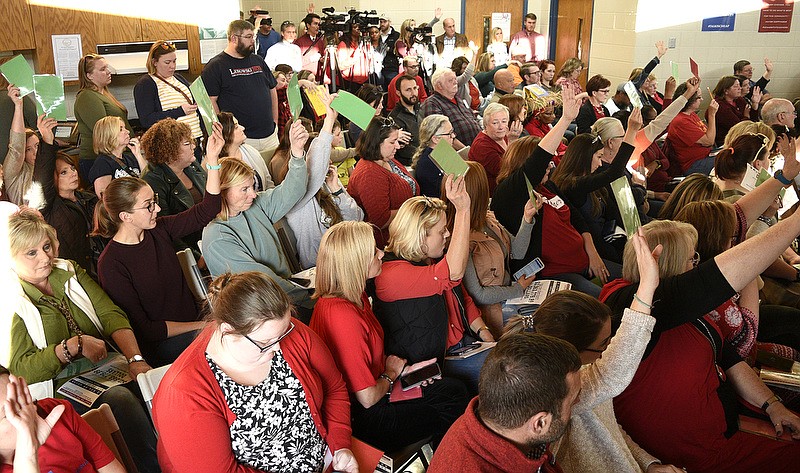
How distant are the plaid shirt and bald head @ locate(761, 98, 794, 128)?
7.55ft

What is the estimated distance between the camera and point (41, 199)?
3371mm

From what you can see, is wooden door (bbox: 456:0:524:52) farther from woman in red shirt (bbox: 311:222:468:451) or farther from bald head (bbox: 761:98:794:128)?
woman in red shirt (bbox: 311:222:468:451)

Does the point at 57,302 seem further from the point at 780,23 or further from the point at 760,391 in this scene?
the point at 780,23

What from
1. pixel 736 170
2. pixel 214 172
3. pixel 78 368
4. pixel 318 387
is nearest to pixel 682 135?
pixel 736 170

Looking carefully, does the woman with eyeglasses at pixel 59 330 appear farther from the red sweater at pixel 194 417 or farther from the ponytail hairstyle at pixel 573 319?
the ponytail hairstyle at pixel 573 319

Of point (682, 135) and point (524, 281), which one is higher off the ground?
point (682, 135)

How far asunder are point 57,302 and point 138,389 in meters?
0.49

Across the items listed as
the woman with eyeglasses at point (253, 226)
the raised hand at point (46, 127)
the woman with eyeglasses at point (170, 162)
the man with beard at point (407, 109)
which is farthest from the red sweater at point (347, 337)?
the man with beard at point (407, 109)

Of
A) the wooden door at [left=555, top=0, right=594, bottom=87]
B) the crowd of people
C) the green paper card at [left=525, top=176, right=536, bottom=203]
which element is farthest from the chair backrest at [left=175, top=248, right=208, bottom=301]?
the wooden door at [left=555, top=0, right=594, bottom=87]

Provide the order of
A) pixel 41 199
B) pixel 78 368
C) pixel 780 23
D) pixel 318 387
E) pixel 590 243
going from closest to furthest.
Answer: pixel 318 387, pixel 78 368, pixel 41 199, pixel 590 243, pixel 780 23

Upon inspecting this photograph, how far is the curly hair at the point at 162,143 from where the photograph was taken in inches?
138

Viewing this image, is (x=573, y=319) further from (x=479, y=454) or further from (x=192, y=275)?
(x=192, y=275)

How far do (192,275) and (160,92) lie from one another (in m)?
2.19

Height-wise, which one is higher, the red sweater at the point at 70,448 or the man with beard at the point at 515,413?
the man with beard at the point at 515,413
